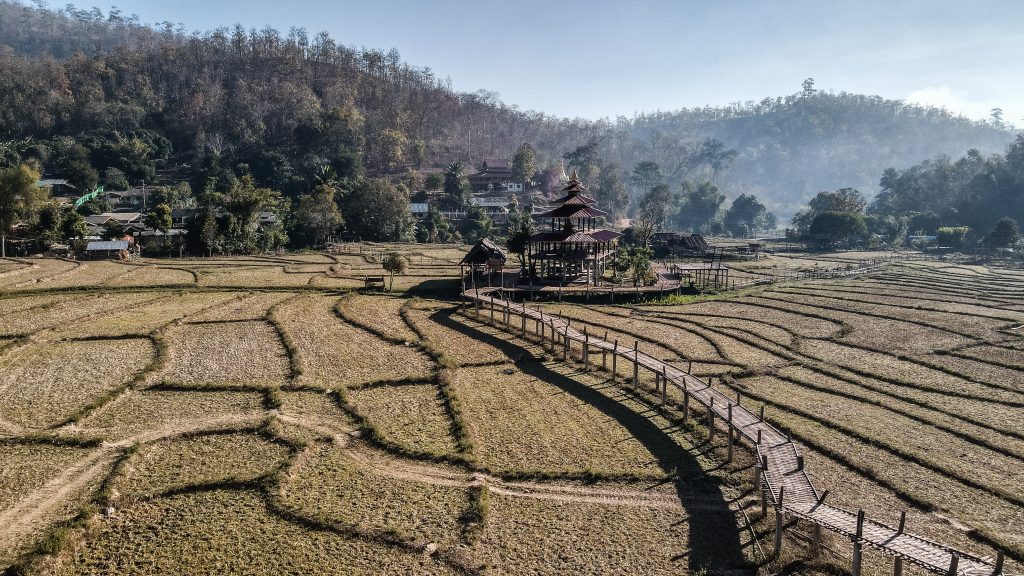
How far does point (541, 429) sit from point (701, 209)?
123m

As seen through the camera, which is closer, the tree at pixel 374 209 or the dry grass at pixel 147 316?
the dry grass at pixel 147 316

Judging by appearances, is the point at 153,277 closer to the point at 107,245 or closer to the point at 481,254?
the point at 107,245

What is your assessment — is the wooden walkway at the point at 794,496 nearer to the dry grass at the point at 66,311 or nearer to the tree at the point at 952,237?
the dry grass at the point at 66,311

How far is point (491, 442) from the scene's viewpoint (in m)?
17.5

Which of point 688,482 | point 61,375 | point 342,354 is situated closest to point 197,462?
point 342,354

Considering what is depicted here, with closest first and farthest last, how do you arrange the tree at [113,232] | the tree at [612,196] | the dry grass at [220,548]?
the dry grass at [220,548]
the tree at [113,232]
the tree at [612,196]

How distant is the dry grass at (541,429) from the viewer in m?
16.3

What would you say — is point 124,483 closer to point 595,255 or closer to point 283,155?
point 595,255

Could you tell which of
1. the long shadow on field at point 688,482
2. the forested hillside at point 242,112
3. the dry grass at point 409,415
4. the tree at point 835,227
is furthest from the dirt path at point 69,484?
the tree at point 835,227

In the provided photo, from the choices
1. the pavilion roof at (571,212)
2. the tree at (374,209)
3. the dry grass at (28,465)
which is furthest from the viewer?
the tree at (374,209)

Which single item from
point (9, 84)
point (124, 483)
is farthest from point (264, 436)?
point (9, 84)

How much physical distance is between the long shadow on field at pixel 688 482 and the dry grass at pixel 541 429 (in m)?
0.26

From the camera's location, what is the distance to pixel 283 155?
293 feet

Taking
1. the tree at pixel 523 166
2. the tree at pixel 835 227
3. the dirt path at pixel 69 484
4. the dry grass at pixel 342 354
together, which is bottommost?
the dirt path at pixel 69 484
